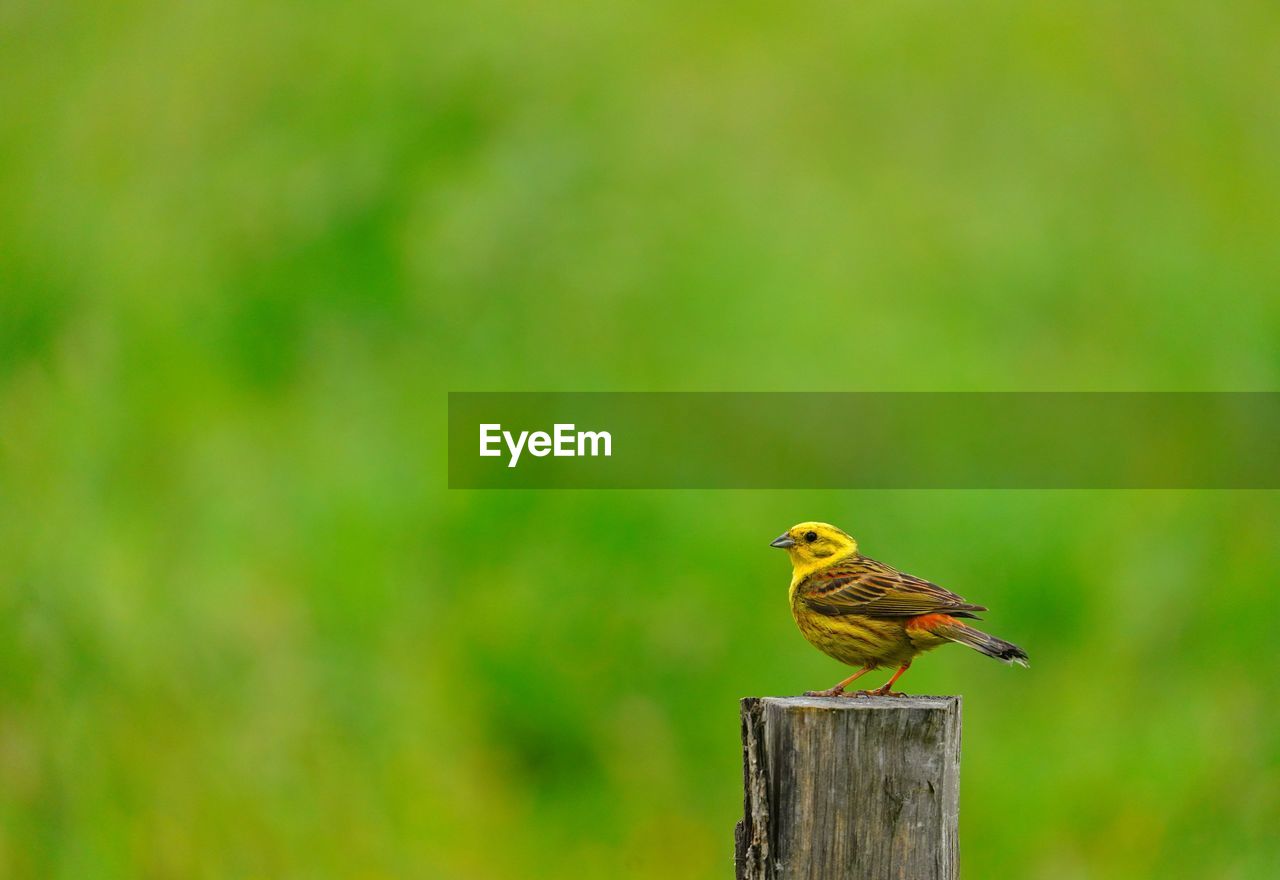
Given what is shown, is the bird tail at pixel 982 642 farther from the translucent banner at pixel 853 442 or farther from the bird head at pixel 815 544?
the translucent banner at pixel 853 442

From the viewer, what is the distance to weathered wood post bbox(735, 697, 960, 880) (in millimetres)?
3664

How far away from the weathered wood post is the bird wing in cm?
95

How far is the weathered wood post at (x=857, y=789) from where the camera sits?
3664mm

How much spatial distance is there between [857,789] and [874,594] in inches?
46.3

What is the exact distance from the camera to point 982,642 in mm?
4488

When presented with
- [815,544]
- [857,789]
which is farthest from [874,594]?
[857,789]

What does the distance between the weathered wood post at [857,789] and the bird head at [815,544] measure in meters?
1.41

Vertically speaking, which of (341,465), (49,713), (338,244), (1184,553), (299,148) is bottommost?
(49,713)

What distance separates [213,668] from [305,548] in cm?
132

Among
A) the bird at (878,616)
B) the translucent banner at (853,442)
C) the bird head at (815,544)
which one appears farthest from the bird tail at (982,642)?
the translucent banner at (853,442)

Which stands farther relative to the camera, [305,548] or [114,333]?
[114,333]

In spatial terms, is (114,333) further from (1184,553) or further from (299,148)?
(1184,553)

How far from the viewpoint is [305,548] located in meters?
12.5

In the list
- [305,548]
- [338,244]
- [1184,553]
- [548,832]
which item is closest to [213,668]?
[305,548]
